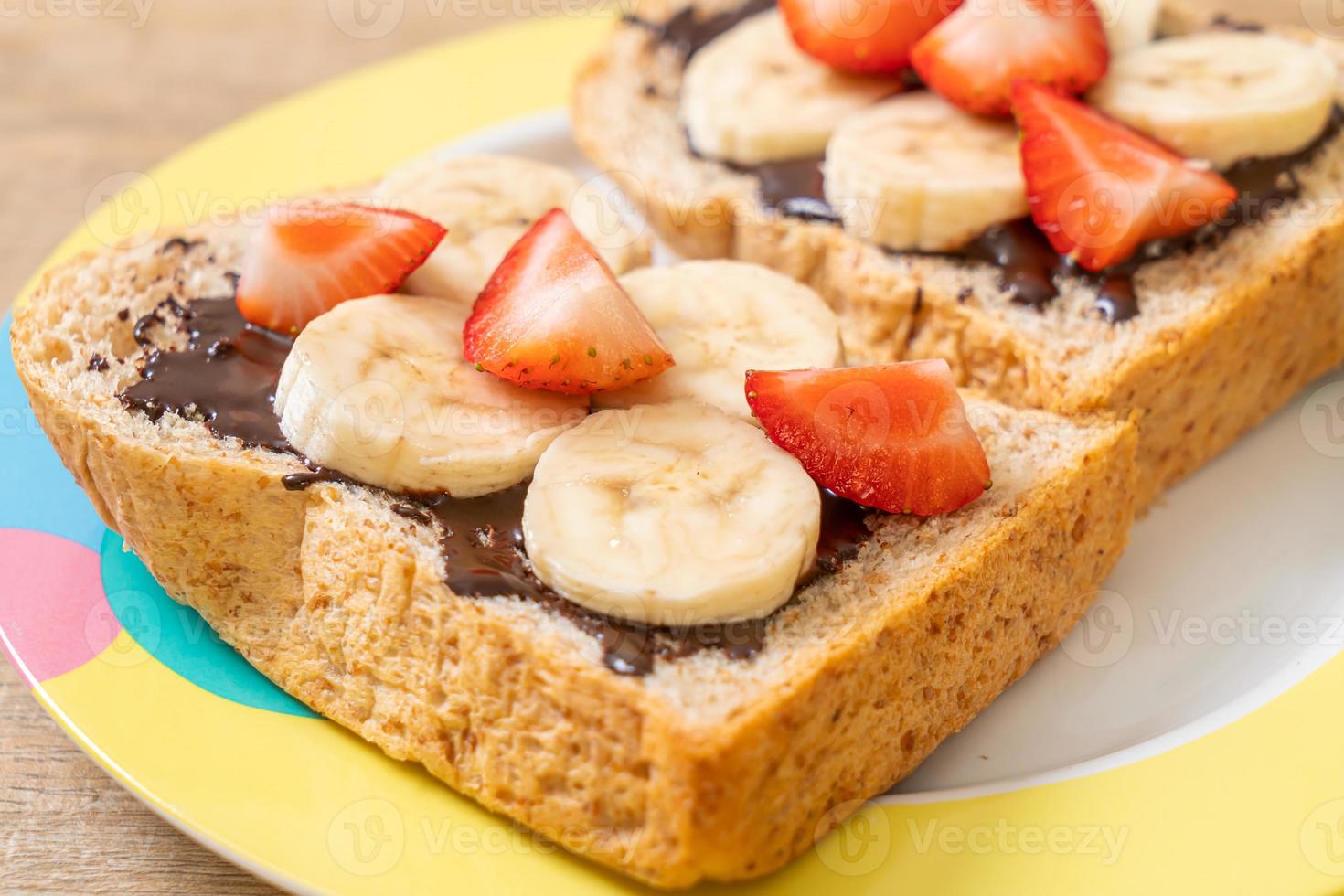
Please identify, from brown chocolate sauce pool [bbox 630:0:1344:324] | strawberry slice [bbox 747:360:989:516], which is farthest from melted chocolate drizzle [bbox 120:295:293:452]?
brown chocolate sauce pool [bbox 630:0:1344:324]

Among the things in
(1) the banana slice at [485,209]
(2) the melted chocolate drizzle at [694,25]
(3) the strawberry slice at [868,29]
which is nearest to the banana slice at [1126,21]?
(3) the strawberry slice at [868,29]

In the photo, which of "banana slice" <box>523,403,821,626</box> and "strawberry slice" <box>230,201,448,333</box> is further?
"strawberry slice" <box>230,201,448,333</box>

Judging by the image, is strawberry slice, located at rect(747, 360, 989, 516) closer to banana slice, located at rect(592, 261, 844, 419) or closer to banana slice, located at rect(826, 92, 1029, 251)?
banana slice, located at rect(592, 261, 844, 419)

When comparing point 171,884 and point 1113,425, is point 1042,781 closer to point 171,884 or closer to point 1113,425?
point 1113,425

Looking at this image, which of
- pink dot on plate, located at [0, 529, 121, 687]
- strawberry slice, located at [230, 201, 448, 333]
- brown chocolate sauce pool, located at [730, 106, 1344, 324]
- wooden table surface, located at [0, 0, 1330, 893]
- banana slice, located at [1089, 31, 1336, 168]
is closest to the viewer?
pink dot on plate, located at [0, 529, 121, 687]

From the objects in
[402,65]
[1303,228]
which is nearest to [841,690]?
[1303,228]

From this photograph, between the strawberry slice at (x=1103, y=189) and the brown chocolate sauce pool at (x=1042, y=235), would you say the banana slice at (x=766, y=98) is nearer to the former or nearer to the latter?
the brown chocolate sauce pool at (x=1042, y=235)

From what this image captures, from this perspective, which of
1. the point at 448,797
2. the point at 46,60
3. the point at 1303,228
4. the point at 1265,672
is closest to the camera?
the point at 448,797
